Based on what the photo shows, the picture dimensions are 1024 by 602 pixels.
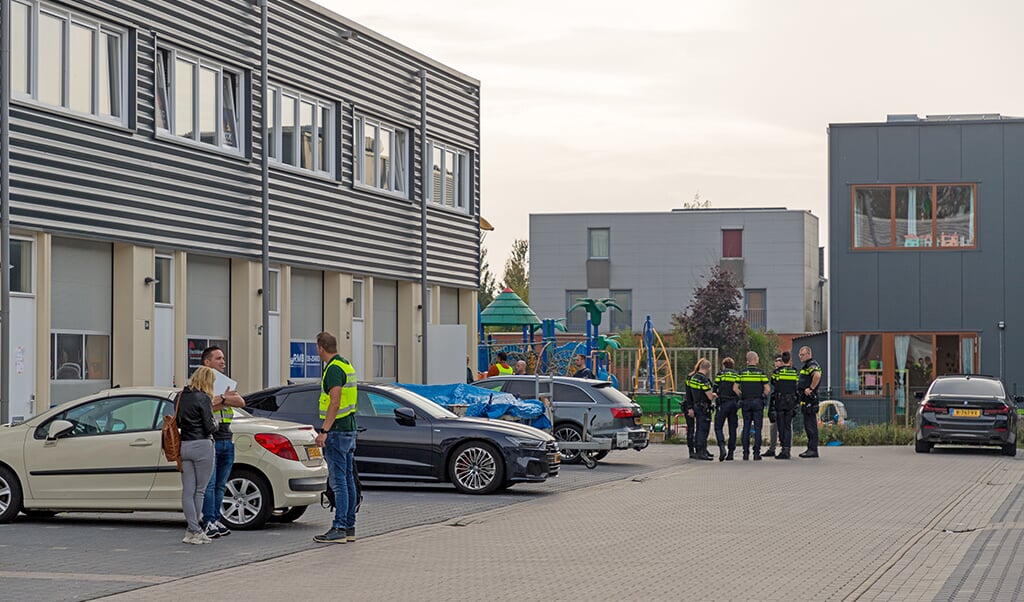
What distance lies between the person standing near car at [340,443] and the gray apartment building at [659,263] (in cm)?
6426

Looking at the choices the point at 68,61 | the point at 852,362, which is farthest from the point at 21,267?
the point at 852,362

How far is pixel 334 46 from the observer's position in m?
31.6

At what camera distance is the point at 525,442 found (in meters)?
19.4

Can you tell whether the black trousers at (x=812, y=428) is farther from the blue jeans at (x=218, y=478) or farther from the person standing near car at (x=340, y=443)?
the blue jeans at (x=218, y=478)

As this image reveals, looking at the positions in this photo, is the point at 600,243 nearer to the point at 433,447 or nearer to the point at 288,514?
the point at 433,447

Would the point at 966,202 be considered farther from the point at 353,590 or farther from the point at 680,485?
the point at 353,590

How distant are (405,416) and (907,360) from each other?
21.8 m

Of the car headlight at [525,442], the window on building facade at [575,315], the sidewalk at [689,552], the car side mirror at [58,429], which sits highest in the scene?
the window on building facade at [575,315]

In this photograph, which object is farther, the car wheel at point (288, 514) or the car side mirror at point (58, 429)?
the car wheel at point (288, 514)

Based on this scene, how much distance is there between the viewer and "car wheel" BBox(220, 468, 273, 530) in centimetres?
1493

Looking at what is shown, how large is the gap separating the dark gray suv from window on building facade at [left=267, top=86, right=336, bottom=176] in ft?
24.8

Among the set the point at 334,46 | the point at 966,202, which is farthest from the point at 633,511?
the point at 966,202

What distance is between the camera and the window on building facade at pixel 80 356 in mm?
22719

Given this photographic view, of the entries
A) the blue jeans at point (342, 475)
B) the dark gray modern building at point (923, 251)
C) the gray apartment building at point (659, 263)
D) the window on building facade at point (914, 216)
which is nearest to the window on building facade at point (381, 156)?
the dark gray modern building at point (923, 251)
